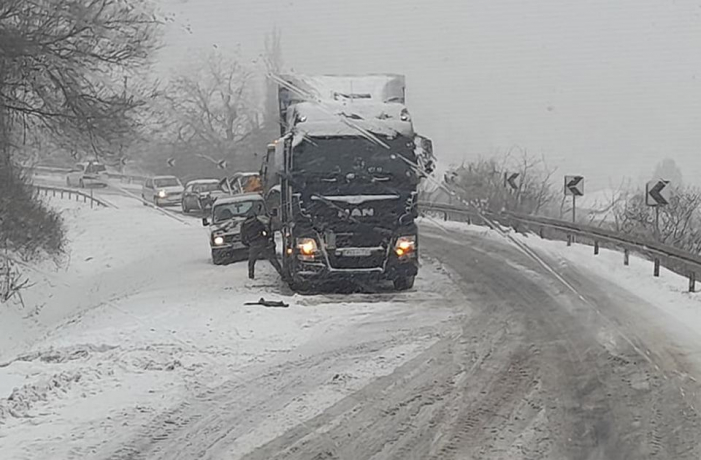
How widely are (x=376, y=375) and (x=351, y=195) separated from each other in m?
5.97

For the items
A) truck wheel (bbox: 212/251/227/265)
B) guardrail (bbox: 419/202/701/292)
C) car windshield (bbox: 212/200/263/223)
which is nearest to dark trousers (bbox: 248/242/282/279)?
truck wheel (bbox: 212/251/227/265)

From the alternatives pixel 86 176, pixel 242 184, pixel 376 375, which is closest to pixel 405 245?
pixel 376 375

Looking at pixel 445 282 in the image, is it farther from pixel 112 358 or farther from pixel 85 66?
pixel 85 66

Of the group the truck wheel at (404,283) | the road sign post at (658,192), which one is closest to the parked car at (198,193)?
the road sign post at (658,192)

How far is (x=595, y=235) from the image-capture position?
19.7 metres

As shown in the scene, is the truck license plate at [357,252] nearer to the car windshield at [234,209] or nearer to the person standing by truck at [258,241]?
the person standing by truck at [258,241]

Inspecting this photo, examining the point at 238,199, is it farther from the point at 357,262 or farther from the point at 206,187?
the point at 206,187

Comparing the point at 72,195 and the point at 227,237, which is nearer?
the point at 227,237

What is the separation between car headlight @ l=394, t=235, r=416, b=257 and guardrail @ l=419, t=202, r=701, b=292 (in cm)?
448

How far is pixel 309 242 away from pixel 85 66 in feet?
33.9

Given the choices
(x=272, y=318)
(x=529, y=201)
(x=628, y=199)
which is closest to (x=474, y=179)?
(x=529, y=201)

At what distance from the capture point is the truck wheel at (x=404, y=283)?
1561 centimetres

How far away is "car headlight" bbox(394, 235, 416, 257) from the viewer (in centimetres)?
1504

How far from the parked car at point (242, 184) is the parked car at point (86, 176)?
2227 cm
